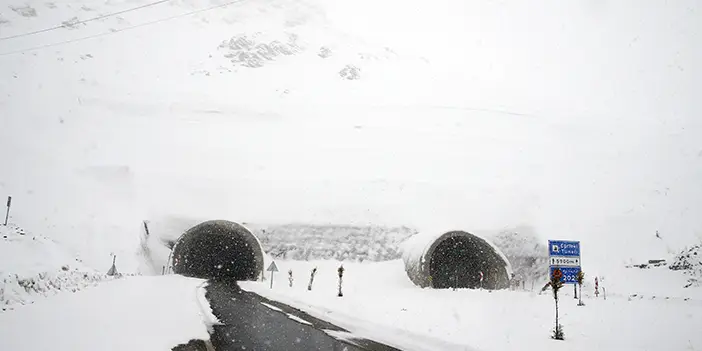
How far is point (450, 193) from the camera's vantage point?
39.2m

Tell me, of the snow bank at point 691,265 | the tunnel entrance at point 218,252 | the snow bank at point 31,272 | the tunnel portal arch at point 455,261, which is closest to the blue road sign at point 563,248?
the tunnel portal arch at point 455,261

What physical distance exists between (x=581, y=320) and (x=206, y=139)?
143ft

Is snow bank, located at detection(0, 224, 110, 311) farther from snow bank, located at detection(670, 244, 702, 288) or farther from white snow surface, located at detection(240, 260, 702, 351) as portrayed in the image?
snow bank, located at detection(670, 244, 702, 288)

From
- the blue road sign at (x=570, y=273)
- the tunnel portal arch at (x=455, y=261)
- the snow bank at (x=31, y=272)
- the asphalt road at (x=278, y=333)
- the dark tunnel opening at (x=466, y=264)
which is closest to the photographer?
the asphalt road at (x=278, y=333)

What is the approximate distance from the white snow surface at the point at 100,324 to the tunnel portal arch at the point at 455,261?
44.5ft

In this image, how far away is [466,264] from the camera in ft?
96.3

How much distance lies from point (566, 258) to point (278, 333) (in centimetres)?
800

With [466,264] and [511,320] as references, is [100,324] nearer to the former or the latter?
[511,320]

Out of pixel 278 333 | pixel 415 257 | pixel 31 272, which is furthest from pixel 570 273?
pixel 31 272

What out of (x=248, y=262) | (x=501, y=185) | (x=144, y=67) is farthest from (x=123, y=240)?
(x=144, y=67)

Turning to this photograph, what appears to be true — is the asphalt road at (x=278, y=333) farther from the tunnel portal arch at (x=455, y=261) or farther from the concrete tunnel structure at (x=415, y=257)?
the concrete tunnel structure at (x=415, y=257)

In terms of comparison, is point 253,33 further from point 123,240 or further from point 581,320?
point 581,320

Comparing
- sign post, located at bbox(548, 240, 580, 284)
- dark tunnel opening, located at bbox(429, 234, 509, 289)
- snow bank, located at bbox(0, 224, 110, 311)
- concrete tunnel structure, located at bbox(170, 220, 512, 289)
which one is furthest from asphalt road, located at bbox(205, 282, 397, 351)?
dark tunnel opening, located at bbox(429, 234, 509, 289)

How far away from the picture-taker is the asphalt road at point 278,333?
321 inches
